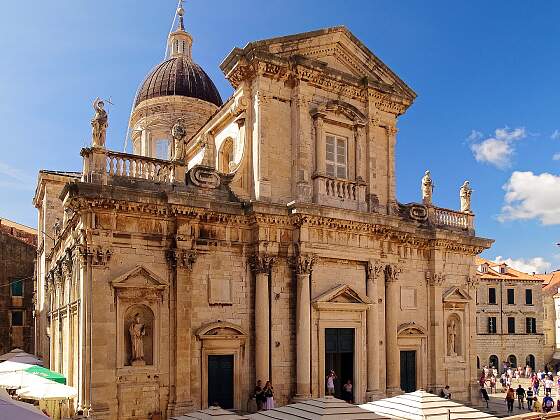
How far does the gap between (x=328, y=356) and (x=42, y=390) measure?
913cm

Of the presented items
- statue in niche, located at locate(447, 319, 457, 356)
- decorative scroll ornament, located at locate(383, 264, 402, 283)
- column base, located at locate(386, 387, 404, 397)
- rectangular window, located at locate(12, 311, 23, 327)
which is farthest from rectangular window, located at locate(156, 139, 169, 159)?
rectangular window, located at locate(12, 311, 23, 327)

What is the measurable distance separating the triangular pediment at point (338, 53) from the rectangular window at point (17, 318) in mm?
27274

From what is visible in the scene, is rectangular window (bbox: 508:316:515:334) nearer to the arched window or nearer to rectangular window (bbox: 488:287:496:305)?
rectangular window (bbox: 488:287:496:305)

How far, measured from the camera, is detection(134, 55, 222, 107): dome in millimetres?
26531

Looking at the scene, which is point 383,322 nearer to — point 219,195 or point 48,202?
point 219,195

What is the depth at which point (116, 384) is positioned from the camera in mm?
14602

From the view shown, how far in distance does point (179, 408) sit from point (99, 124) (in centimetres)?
825

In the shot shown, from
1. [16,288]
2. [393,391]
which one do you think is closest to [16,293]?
[16,288]

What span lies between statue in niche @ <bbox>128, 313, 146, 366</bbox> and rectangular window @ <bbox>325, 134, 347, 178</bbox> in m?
8.03

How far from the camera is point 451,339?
860 inches

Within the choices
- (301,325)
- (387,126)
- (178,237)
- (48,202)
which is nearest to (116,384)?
(178,237)

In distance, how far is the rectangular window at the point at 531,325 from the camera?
1833 inches

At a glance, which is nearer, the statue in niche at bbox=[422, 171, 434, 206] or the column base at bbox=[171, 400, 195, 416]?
the column base at bbox=[171, 400, 195, 416]

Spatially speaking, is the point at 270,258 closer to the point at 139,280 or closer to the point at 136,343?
the point at 139,280
